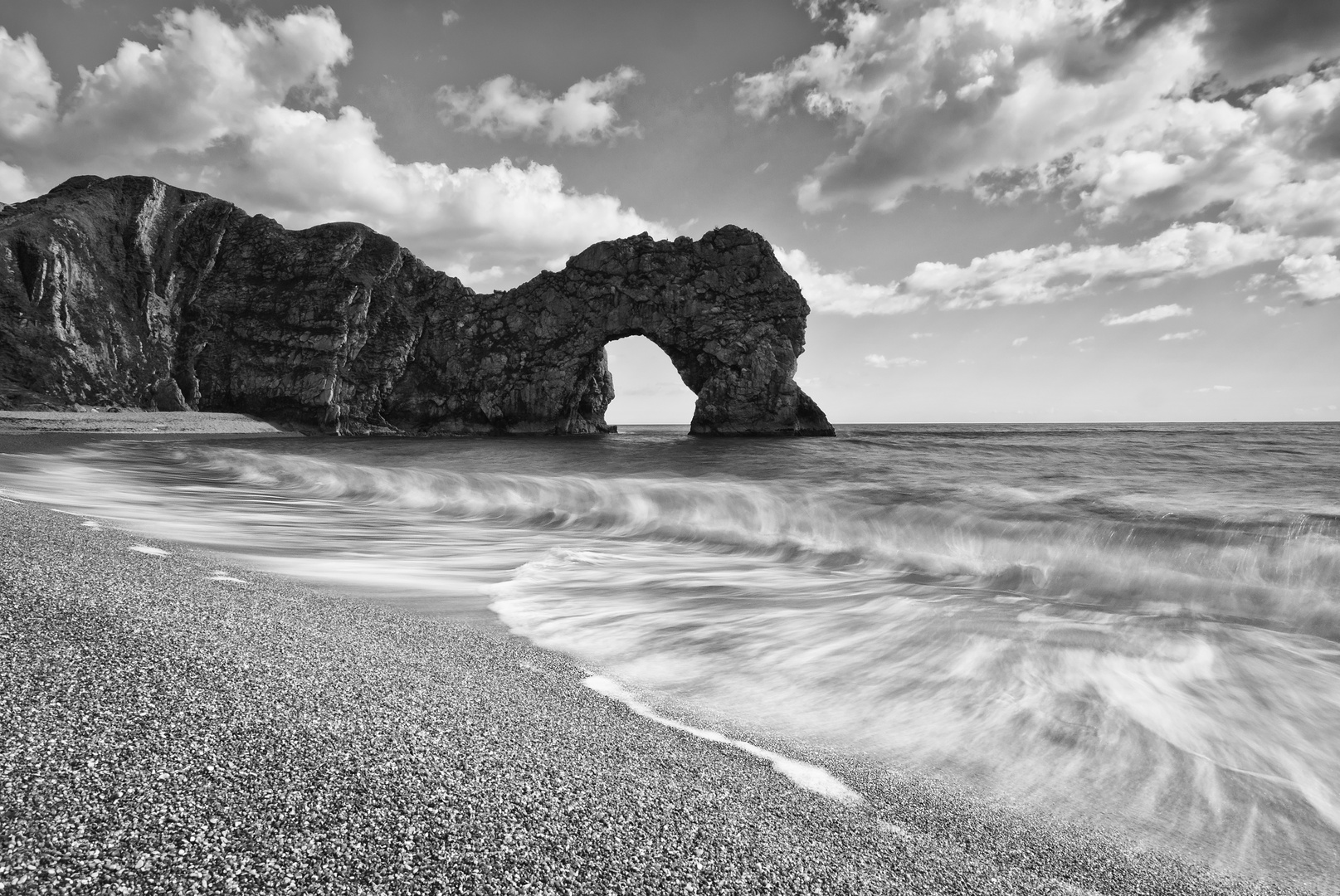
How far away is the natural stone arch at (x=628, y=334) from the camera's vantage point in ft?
173

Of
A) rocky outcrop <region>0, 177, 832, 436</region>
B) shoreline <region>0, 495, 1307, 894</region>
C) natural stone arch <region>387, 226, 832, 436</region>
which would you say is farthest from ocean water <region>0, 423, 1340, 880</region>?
rocky outcrop <region>0, 177, 832, 436</region>

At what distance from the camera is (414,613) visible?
425cm

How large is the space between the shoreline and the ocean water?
56 cm

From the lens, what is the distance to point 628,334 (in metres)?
57.7

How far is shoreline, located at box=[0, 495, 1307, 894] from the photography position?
136 centimetres

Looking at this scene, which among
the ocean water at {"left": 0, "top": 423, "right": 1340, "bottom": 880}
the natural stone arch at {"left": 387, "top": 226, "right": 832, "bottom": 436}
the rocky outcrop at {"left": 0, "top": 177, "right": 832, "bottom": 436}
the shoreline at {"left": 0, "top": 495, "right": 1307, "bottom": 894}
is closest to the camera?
the shoreline at {"left": 0, "top": 495, "right": 1307, "bottom": 894}

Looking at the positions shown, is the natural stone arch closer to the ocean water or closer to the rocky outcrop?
the rocky outcrop

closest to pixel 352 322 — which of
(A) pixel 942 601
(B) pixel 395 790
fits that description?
(A) pixel 942 601

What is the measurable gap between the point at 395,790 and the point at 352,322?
68.4 metres

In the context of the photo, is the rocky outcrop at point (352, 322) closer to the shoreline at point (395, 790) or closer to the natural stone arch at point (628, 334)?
the natural stone arch at point (628, 334)

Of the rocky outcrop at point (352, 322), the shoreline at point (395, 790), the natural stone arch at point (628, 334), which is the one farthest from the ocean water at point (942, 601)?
the rocky outcrop at point (352, 322)

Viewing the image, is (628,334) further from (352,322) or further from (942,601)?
(942,601)

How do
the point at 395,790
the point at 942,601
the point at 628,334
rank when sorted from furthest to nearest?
the point at 628,334, the point at 942,601, the point at 395,790

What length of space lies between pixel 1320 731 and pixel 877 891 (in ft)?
12.3
